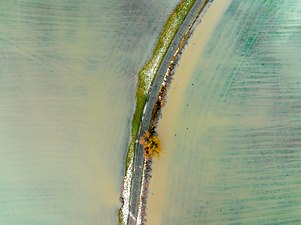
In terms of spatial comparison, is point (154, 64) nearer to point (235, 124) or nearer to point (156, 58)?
point (156, 58)

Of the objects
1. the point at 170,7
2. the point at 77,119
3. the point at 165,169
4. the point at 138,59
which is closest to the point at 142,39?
the point at 138,59

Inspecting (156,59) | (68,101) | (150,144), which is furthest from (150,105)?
(68,101)

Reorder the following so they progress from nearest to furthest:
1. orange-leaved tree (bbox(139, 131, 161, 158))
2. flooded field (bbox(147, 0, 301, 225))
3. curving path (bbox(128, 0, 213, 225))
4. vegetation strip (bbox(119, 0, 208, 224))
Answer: orange-leaved tree (bbox(139, 131, 161, 158)) → curving path (bbox(128, 0, 213, 225)) → vegetation strip (bbox(119, 0, 208, 224)) → flooded field (bbox(147, 0, 301, 225))

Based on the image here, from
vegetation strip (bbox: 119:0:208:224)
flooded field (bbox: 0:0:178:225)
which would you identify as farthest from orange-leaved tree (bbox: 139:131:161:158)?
flooded field (bbox: 0:0:178:225)

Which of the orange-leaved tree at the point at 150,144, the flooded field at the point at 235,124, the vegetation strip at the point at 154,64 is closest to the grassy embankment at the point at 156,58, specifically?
the vegetation strip at the point at 154,64

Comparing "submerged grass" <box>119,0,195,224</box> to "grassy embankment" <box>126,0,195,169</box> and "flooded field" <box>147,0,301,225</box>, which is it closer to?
"grassy embankment" <box>126,0,195,169</box>

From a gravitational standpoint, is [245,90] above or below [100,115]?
above

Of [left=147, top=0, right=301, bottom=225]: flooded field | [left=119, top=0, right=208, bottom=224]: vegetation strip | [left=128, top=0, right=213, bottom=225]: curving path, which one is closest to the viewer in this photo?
[left=128, top=0, right=213, bottom=225]: curving path

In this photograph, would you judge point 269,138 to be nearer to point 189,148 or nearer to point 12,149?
point 189,148
